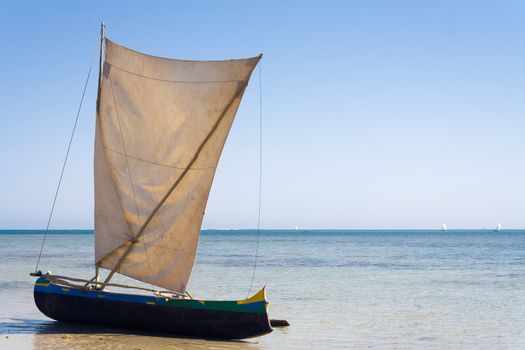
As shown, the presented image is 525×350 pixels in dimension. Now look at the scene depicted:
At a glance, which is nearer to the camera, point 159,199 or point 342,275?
point 159,199

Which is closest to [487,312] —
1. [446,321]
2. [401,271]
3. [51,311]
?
[446,321]

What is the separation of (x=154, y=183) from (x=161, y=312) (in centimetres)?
350

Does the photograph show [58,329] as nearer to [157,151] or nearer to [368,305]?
[157,151]

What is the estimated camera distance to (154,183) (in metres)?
18.7

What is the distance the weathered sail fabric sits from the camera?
18.3 m

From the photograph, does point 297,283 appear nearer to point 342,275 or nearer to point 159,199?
point 342,275

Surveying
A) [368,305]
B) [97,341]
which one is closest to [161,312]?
[97,341]

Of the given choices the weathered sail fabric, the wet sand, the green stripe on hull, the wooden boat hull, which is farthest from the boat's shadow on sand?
the weathered sail fabric

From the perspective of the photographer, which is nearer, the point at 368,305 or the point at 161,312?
the point at 161,312

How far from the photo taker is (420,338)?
19.1 meters

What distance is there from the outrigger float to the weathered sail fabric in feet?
0.09

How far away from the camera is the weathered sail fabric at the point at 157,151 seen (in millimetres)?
18297

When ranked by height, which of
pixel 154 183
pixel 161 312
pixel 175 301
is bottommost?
pixel 161 312

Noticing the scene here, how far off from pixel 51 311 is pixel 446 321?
1250 cm
